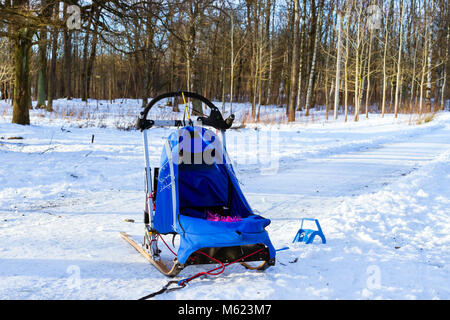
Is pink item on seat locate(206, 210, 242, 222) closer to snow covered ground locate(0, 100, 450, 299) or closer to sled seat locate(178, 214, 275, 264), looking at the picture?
snow covered ground locate(0, 100, 450, 299)

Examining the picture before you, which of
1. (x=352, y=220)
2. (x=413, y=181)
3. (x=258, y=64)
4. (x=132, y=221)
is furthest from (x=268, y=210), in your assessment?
(x=258, y=64)

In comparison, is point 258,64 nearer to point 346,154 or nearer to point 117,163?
point 346,154

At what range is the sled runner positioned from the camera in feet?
10.4

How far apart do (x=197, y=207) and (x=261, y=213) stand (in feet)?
5.32

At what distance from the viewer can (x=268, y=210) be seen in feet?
18.6

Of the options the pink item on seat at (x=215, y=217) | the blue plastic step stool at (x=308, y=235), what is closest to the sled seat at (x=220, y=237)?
the pink item on seat at (x=215, y=217)

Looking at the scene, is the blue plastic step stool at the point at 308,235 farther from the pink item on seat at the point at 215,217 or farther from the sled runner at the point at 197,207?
the pink item on seat at the point at 215,217

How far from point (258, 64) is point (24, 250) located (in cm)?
2091

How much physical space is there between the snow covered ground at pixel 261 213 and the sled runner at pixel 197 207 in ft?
0.78

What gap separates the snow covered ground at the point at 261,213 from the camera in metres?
3.18

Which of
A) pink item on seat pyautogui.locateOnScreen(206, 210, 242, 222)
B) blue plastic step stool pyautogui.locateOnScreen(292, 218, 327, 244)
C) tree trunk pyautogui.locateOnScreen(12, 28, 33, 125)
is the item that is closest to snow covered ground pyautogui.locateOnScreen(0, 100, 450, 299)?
blue plastic step stool pyautogui.locateOnScreen(292, 218, 327, 244)

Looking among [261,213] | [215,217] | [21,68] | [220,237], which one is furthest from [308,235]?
[21,68]

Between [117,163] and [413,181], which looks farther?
[117,163]

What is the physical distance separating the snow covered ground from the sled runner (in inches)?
9.4
